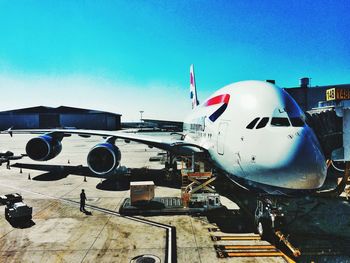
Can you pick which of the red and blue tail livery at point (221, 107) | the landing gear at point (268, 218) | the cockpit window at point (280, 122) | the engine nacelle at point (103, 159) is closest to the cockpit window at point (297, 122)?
the cockpit window at point (280, 122)

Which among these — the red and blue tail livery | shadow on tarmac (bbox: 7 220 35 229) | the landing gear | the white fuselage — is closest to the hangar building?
shadow on tarmac (bbox: 7 220 35 229)

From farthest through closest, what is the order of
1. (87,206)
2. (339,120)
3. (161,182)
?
(161,182) → (339,120) → (87,206)

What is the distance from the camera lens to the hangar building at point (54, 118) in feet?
394

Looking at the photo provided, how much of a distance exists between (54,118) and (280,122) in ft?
424

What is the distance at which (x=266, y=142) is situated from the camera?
906cm

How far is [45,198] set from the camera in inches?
712

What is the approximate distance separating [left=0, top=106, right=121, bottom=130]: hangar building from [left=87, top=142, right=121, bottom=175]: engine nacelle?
360 feet

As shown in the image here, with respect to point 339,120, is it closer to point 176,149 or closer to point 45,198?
point 176,149

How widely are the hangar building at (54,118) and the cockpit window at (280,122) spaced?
122 m

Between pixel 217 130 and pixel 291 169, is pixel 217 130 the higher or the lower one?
the higher one

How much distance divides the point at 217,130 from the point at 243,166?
318cm

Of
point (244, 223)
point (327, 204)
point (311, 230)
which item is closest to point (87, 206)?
point (244, 223)

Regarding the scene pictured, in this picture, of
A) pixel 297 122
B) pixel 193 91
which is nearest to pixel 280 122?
pixel 297 122

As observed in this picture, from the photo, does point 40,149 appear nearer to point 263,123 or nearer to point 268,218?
point 268,218
